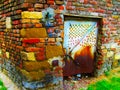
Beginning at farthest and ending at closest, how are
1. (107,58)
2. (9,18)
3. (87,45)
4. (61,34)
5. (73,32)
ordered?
(107,58)
(87,45)
(73,32)
(9,18)
(61,34)

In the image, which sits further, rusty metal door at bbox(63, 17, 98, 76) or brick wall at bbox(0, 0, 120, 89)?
rusty metal door at bbox(63, 17, 98, 76)

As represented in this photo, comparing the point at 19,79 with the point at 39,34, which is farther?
the point at 19,79

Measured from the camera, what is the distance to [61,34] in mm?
3830

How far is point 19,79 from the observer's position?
13.1 feet

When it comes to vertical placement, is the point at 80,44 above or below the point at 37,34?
below

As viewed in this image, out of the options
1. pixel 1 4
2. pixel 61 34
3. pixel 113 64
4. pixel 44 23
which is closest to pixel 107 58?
pixel 113 64

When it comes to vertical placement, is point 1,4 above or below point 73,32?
above

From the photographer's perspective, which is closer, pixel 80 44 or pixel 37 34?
pixel 37 34

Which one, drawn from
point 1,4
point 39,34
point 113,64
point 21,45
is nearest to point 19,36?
point 21,45

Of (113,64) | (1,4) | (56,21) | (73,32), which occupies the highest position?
(1,4)

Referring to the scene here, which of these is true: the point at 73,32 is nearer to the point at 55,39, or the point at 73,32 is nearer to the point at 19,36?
the point at 55,39

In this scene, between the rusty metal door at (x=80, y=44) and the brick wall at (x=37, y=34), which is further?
the rusty metal door at (x=80, y=44)

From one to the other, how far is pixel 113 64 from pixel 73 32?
1.68m

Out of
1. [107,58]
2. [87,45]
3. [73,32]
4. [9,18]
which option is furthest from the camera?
[107,58]
